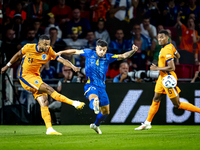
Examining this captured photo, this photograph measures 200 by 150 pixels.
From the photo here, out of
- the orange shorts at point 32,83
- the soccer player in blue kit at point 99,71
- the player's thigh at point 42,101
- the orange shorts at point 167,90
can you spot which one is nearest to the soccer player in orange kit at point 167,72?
the orange shorts at point 167,90

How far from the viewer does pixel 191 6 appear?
12.9 m

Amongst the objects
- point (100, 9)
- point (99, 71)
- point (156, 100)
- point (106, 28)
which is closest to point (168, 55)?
point (156, 100)

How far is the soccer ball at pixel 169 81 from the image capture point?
6799 millimetres

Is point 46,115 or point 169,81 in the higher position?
point 169,81

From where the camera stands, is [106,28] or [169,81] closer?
[169,81]

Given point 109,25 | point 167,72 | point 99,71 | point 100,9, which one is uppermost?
point 100,9

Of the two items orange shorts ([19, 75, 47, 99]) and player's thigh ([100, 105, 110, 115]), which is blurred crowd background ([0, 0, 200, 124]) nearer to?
orange shorts ([19, 75, 47, 99])

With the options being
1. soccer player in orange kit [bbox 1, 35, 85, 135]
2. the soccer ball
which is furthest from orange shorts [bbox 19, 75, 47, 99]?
the soccer ball

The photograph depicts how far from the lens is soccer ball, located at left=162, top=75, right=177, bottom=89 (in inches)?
268

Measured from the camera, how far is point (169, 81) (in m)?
6.82

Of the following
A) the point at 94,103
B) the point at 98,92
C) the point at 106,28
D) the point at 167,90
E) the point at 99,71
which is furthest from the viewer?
the point at 106,28

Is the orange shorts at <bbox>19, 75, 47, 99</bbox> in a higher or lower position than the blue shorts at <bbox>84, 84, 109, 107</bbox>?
higher

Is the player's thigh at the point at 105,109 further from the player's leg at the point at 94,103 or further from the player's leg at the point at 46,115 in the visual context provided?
the player's leg at the point at 46,115

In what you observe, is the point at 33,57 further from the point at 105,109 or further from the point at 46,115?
the point at 105,109
